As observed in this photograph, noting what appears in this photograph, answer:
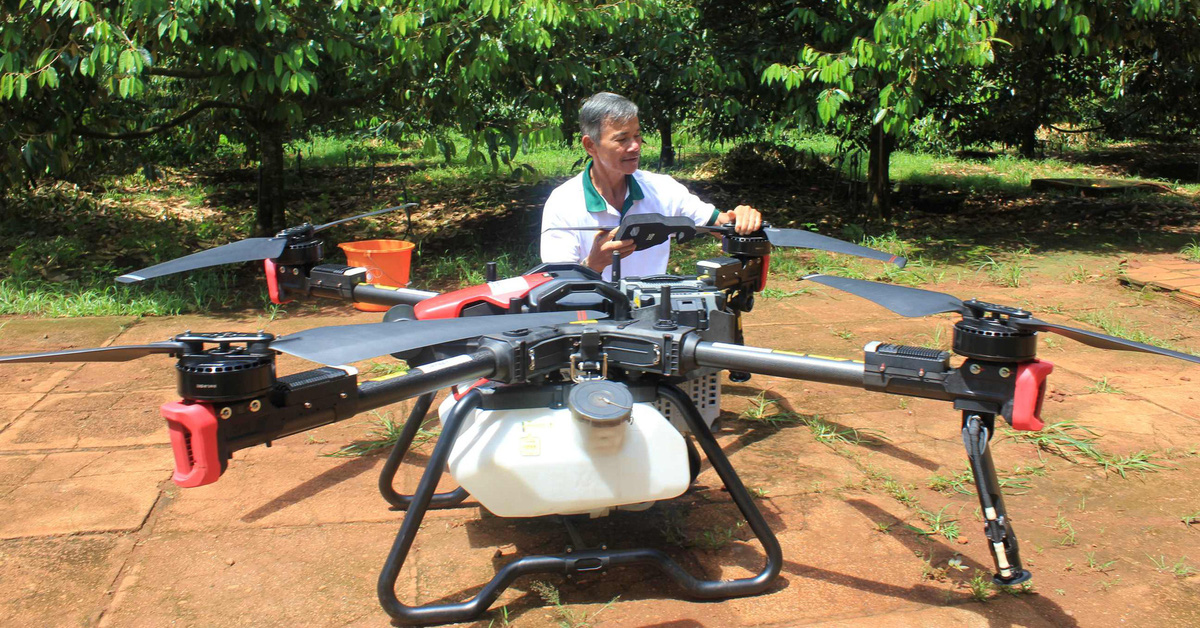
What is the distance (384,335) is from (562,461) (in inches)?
23.5

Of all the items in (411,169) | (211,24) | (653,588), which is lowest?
(653,588)

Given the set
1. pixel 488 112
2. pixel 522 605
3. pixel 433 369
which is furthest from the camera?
pixel 488 112

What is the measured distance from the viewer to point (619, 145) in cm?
342

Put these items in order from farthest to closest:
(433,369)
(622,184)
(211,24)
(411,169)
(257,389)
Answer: (411,169) < (211,24) < (622,184) < (433,369) < (257,389)

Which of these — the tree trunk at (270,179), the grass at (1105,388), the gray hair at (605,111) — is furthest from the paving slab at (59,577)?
the tree trunk at (270,179)

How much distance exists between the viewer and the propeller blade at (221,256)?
2570mm

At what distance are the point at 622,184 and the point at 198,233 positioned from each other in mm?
5211

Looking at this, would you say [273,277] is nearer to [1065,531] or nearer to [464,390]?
[464,390]

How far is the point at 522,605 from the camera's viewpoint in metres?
2.52

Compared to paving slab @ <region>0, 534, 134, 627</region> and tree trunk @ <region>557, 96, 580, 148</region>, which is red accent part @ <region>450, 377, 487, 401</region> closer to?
paving slab @ <region>0, 534, 134, 627</region>

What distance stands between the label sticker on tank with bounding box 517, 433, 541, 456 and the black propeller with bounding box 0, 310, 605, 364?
318 mm

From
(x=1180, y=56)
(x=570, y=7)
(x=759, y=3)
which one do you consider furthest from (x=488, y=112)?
(x=1180, y=56)

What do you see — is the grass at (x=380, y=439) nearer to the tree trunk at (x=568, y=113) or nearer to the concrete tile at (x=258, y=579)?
the concrete tile at (x=258, y=579)

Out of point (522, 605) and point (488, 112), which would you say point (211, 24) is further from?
point (522, 605)
